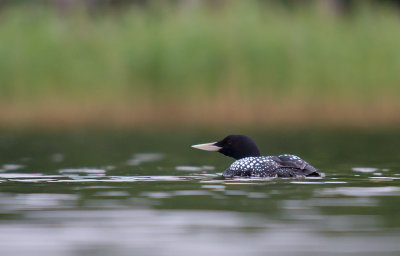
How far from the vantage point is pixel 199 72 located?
1733 centimetres

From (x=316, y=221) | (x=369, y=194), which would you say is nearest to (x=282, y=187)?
(x=369, y=194)

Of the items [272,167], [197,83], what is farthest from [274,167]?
[197,83]

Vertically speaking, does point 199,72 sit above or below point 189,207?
above

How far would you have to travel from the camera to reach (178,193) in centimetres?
Result: 833

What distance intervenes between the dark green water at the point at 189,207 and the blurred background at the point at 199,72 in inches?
165

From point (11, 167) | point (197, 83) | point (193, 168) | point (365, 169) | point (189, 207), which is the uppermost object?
point (197, 83)

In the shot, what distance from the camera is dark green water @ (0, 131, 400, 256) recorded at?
234 inches

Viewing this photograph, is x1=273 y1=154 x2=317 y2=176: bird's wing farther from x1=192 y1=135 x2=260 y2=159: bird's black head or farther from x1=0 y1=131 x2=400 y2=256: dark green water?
x1=192 y1=135 x2=260 y2=159: bird's black head

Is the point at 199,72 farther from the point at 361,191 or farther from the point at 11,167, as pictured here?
the point at 361,191

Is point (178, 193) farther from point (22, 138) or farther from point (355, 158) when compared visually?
point (22, 138)

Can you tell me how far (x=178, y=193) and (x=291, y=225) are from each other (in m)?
1.89

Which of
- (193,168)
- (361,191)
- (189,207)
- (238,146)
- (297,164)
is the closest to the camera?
(189,207)

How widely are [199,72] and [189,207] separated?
32.8ft

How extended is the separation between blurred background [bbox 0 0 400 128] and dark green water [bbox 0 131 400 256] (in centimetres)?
419
